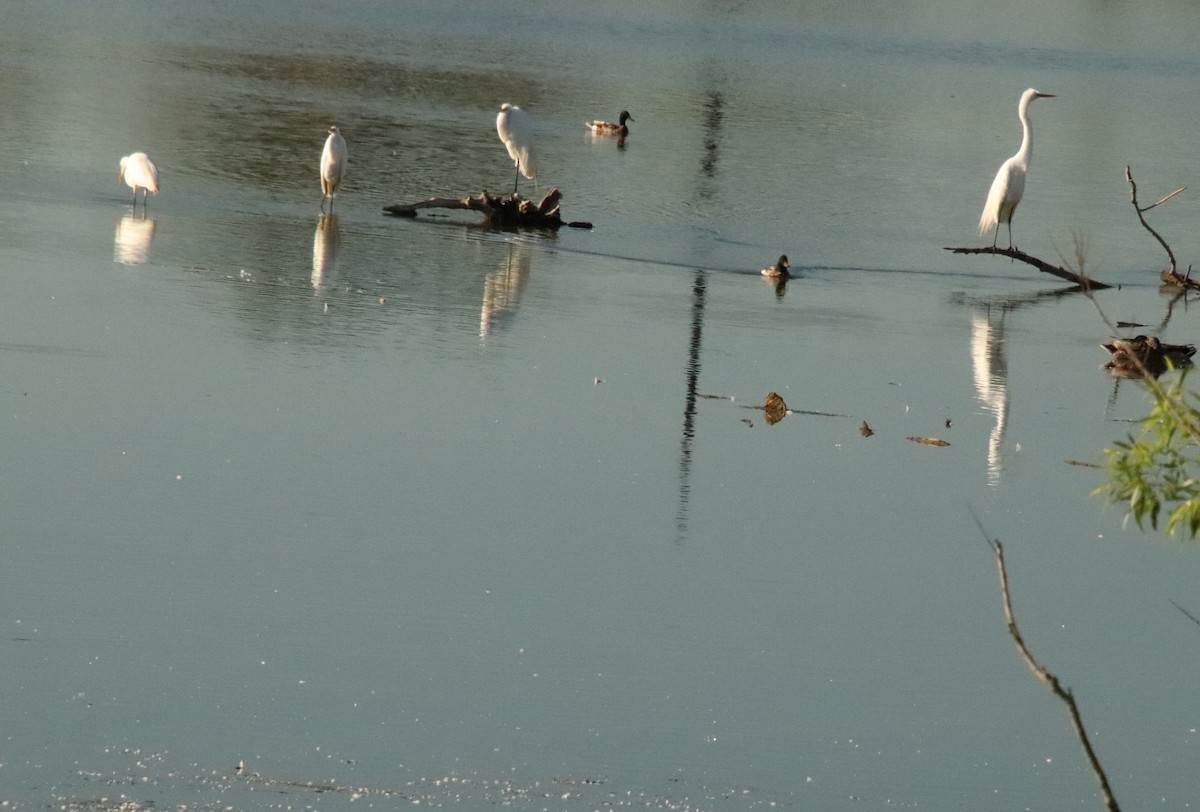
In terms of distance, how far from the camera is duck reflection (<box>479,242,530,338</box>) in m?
11.7

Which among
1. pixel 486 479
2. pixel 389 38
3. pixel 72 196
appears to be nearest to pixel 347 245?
pixel 72 196

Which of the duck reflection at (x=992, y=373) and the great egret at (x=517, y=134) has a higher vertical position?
the great egret at (x=517, y=134)

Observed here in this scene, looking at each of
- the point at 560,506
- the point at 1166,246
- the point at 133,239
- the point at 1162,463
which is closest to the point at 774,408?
the point at 560,506

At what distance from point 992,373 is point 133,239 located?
20.2ft

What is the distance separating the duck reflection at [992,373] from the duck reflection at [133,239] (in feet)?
17.8

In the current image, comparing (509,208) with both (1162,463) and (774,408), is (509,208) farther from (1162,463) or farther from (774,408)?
(1162,463)

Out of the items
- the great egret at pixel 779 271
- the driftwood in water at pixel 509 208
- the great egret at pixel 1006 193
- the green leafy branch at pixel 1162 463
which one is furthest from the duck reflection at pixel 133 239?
the green leafy branch at pixel 1162 463

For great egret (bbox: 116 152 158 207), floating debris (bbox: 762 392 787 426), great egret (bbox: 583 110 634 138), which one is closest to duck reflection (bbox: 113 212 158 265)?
great egret (bbox: 116 152 158 207)

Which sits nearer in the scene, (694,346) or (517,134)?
(694,346)

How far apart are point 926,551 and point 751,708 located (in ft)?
6.76

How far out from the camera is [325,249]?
14.3m

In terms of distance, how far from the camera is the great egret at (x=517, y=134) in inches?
735

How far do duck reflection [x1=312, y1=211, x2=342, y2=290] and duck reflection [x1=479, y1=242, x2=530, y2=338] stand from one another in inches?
41.7

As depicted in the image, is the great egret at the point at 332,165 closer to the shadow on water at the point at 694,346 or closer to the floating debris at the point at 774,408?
the shadow on water at the point at 694,346
